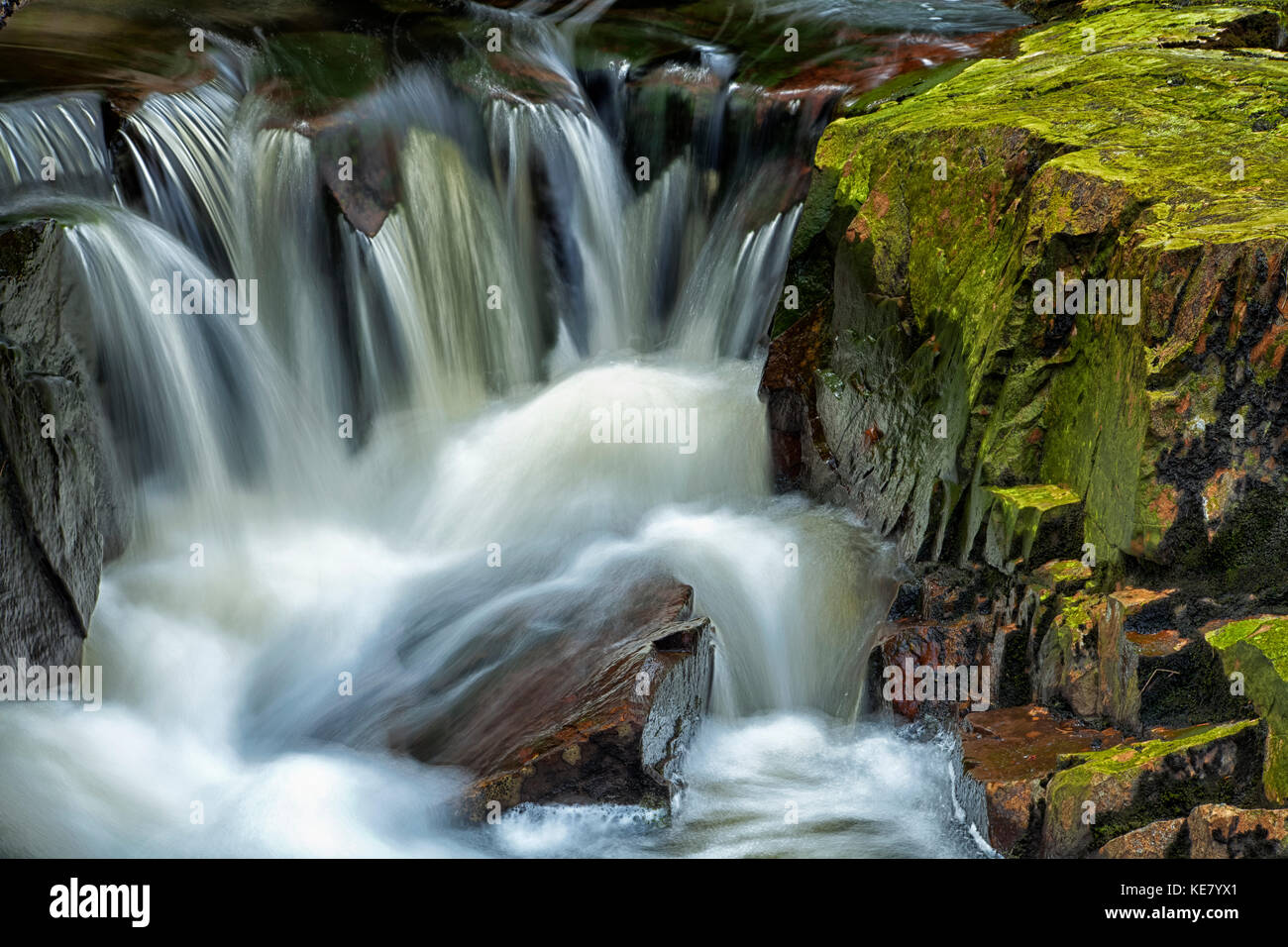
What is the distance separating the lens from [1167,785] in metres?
4.42

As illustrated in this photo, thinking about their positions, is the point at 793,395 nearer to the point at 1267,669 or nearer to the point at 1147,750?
the point at 1147,750

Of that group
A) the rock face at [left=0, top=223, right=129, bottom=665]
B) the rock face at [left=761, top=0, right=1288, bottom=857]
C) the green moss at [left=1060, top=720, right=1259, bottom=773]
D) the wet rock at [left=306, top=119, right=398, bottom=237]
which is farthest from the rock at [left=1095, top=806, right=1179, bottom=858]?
the wet rock at [left=306, top=119, right=398, bottom=237]

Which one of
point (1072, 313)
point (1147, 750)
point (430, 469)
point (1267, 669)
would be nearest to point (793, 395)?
point (1072, 313)

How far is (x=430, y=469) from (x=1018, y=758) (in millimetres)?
4678

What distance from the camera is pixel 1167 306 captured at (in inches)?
196

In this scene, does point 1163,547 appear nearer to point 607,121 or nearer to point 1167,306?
point 1167,306

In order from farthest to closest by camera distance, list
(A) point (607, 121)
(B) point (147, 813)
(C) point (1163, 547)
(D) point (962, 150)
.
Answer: (A) point (607, 121) → (D) point (962, 150) → (B) point (147, 813) → (C) point (1163, 547)

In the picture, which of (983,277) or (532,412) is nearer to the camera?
(983,277)

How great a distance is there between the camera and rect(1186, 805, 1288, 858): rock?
3.99m

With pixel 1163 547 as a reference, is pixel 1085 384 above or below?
above

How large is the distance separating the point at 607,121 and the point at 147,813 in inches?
265

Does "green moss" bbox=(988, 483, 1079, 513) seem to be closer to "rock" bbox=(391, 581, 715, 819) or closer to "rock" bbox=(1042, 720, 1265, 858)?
"rock" bbox=(1042, 720, 1265, 858)

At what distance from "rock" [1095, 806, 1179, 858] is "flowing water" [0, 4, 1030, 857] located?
79cm

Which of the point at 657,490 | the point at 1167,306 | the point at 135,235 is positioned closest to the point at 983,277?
the point at 1167,306
